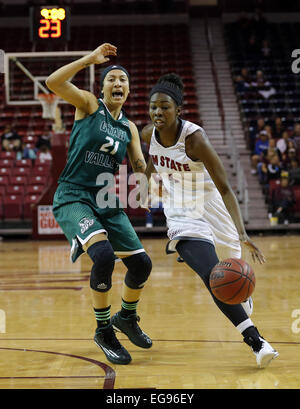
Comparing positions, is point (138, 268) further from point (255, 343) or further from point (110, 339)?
point (255, 343)

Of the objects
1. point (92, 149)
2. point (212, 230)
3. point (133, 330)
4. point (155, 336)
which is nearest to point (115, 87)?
point (92, 149)

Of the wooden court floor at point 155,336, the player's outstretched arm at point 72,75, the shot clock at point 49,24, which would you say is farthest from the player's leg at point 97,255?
the shot clock at point 49,24

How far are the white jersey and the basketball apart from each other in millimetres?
304

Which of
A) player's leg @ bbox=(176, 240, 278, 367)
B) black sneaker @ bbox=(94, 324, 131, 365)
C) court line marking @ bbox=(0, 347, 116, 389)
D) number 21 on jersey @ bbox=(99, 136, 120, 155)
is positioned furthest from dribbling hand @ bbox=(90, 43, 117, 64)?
court line marking @ bbox=(0, 347, 116, 389)

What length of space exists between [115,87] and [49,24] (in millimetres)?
6501

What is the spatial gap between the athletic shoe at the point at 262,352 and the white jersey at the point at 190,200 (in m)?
0.64

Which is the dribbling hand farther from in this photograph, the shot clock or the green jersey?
the shot clock

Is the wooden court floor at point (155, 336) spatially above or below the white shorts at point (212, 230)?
below

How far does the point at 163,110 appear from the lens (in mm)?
3918

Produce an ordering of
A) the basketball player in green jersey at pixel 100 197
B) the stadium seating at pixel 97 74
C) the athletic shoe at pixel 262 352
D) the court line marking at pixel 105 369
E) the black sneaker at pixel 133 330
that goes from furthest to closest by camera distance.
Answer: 1. the stadium seating at pixel 97 74
2. the black sneaker at pixel 133 330
3. the basketball player in green jersey at pixel 100 197
4. the athletic shoe at pixel 262 352
5. the court line marking at pixel 105 369

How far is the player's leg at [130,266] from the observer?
Result: 414 cm

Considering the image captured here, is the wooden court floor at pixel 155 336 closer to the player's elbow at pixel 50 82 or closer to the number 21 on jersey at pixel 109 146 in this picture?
the number 21 on jersey at pixel 109 146

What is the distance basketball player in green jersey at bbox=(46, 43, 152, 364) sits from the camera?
3.91 metres
